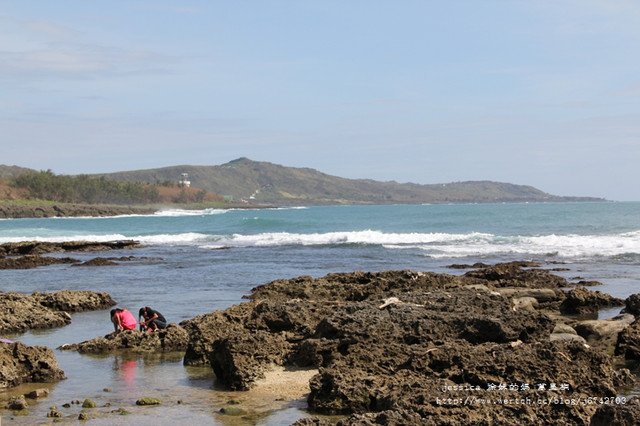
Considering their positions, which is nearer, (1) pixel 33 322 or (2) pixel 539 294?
(1) pixel 33 322

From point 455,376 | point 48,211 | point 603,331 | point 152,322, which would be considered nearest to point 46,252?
point 152,322

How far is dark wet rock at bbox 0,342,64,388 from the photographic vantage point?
11000 mm

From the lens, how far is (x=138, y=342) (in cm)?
1380

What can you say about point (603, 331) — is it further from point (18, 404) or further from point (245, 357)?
point (18, 404)

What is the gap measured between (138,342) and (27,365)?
2677 millimetres

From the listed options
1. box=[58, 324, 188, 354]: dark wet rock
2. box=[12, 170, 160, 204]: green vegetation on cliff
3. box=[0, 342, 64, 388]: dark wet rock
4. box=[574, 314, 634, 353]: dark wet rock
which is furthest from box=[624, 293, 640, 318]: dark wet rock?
box=[12, 170, 160, 204]: green vegetation on cliff

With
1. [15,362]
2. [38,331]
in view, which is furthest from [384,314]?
[38,331]

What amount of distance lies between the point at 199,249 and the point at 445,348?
37.1m

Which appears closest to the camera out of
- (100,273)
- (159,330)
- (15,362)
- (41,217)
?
(15,362)

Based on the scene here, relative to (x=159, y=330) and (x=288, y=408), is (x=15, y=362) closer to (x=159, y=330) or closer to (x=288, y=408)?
(x=159, y=330)

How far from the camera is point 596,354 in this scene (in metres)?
9.95

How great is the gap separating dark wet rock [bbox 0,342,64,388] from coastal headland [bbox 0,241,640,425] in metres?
0.04

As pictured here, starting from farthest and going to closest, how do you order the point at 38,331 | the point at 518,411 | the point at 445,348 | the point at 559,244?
A: the point at 559,244 < the point at 38,331 < the point at 445,348 < the point at 518,411

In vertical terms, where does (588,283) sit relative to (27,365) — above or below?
above
